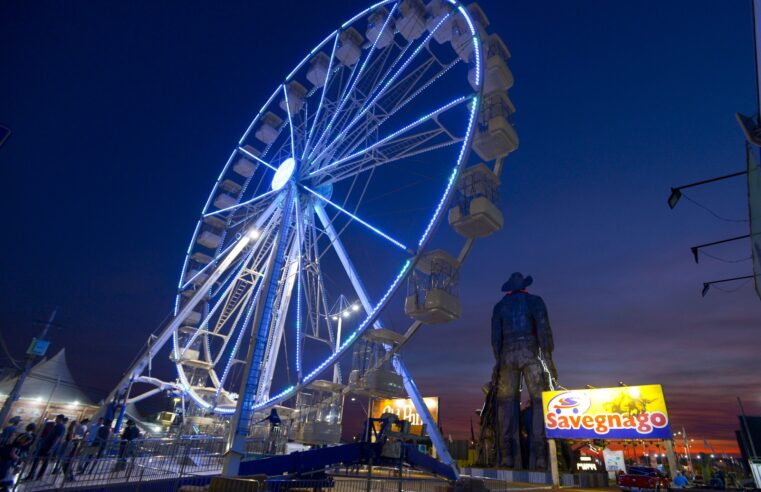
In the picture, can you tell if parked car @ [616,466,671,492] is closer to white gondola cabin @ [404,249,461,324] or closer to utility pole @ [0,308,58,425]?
white gondola cabin @ [404,249,461,324]

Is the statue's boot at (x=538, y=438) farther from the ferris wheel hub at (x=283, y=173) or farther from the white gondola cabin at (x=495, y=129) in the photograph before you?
the ferris wheel hub at (x=283, y=173)

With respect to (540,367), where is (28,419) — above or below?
below

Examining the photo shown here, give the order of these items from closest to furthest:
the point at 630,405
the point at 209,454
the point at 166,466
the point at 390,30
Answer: the point at 166,466 → the point at 209,454 → the point at 630,405 → the point at 390,30

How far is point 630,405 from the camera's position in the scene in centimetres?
1478

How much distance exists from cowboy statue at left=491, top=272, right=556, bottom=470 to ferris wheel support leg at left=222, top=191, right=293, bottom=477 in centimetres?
1270

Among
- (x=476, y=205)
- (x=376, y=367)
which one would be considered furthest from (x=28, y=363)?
(x=476, y=205)

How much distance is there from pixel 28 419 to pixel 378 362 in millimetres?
30463

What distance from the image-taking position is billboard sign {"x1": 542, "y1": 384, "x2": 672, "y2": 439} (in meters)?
14.3

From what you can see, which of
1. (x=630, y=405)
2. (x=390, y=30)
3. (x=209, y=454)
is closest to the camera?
(x=209, y=454)

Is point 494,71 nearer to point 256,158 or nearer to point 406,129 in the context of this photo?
point 406,129

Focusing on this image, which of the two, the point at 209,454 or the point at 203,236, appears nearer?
the point at 209,454

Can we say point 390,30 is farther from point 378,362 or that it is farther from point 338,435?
point 338,435

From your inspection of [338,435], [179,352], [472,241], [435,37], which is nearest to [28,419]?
[179,352]

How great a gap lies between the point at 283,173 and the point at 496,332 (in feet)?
45.2
